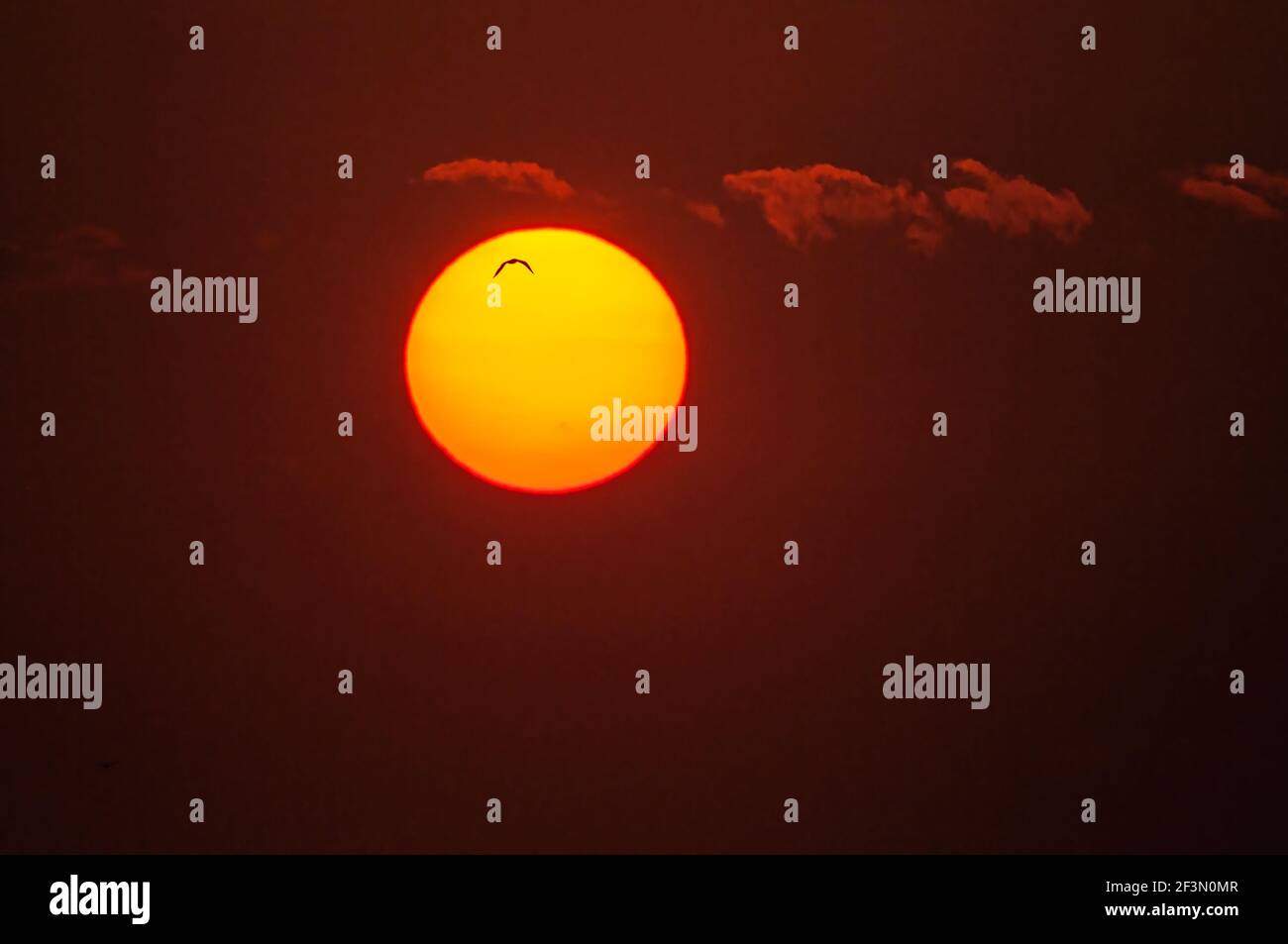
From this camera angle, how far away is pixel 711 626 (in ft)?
12.9

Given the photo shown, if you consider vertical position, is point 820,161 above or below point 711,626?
above

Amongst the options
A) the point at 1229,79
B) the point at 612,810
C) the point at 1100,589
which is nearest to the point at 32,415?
the point at 612,810

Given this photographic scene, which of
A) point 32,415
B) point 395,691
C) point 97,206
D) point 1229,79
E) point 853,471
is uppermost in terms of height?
point 1229,79

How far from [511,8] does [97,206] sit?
150 centimetres

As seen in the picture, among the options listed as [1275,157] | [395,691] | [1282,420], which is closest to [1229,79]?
[1275,157]

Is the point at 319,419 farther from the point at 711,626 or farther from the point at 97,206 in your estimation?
the point at 711,626

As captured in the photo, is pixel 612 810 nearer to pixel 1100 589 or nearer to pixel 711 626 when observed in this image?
pixel 711 626

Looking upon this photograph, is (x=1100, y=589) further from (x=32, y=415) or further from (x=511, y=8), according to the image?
(x=32, y=415)

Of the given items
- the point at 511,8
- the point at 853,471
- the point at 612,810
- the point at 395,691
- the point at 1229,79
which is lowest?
the point at 612,810

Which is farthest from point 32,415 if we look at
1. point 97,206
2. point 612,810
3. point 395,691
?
point 612,810

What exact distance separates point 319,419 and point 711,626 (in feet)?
4.86

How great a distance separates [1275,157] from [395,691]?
3399 mm

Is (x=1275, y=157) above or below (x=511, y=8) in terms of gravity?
below

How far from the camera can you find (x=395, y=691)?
394 centimetres
